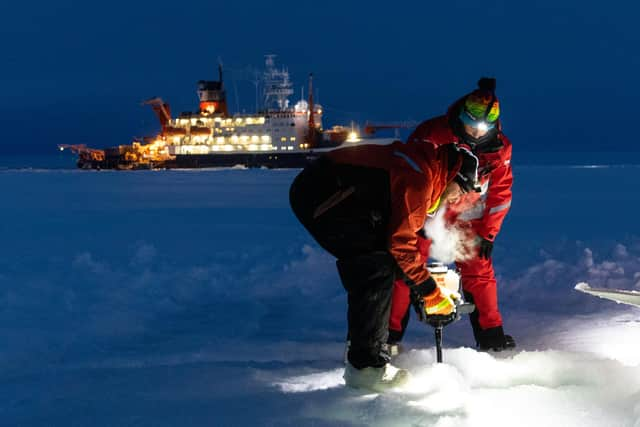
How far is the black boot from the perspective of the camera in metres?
3.09

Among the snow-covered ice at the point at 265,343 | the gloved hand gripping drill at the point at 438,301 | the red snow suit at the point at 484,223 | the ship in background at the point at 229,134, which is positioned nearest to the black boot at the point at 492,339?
the red snow suit at the point at 484,223

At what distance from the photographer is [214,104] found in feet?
151

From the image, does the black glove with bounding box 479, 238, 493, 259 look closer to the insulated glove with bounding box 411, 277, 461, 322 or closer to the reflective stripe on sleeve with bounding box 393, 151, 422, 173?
the insulated glove with bounding box 411, 277, 461, 322

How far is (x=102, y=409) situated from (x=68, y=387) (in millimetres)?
349

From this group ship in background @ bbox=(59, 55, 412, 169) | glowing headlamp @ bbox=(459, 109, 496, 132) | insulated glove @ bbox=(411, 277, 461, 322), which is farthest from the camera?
ship in background @ bbox=(59, 55, 412, 169)

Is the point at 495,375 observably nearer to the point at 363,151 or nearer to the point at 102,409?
the point at 363,151

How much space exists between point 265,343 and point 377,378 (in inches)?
38.5

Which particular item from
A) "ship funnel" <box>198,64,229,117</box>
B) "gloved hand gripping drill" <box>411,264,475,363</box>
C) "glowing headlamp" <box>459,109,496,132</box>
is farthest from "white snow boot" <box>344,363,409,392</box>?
"ship funnel" <box>198,64,229,117</box>

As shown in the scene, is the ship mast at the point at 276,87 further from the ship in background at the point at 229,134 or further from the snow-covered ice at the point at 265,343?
the snow-covered ice at the point at 265,343

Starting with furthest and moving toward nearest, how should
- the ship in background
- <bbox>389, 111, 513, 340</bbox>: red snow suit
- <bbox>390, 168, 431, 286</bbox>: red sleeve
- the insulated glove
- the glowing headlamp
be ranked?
the ship in background < <bbox>389, 111, 513, 340</bbox>: red snow suit < the glowing headlamp < the insulated glove < <bbox>390, 168, 431, 286</bbox>: red sleeve

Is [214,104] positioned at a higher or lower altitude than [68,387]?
higher

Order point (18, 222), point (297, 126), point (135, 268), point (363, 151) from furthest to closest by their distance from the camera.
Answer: point (297, 126)
point (18, 222)
point (135, 268)
point (363, 151)

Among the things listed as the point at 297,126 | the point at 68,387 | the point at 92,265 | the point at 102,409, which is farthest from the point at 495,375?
the point at 297,126

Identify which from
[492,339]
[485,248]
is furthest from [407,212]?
[492,339]
